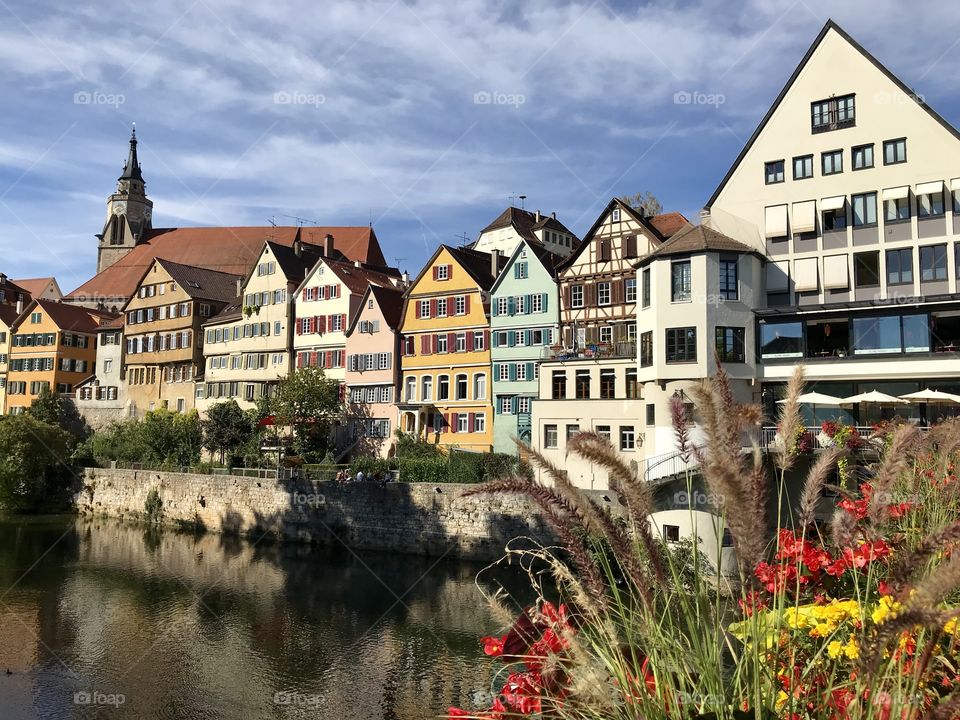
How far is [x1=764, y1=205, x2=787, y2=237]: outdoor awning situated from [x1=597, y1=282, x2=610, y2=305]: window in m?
9.15

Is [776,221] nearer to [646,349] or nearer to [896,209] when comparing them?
[896,209]

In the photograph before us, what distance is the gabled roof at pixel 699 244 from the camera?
28.9 m

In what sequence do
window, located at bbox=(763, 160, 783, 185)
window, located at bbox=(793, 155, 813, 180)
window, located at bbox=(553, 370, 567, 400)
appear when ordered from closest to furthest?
window, located at bbox=(793, 155, 813, 180) → window, located at bbox=(763, 160, 783, 185) → window, located at bbox=(553, 370, 567, 400)

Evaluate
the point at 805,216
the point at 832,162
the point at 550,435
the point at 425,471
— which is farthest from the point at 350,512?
the point at 832,162

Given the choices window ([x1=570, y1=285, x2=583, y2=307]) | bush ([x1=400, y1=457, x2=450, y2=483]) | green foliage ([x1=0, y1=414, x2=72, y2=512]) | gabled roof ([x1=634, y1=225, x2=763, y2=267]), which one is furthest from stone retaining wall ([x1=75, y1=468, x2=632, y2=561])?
window ([x1=570, y1=285, x2=583, y2=307])

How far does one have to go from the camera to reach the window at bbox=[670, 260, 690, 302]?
96.0 ft

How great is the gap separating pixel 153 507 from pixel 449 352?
685 inches

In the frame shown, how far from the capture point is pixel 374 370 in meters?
46.4

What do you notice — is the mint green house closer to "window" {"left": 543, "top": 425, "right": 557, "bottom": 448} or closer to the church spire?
"window" {"left": 543, "top": 425, "right": 557, "bottom": 448}

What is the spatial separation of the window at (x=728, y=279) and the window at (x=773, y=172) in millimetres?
3764

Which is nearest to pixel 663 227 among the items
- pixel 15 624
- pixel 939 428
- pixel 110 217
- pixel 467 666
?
pixel 467 666

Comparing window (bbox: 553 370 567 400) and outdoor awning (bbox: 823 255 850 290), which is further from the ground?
outdoor awning (bbox: 823 255 850 290)

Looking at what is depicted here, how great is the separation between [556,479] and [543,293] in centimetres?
3766

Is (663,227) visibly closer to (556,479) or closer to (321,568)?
(321,568)
